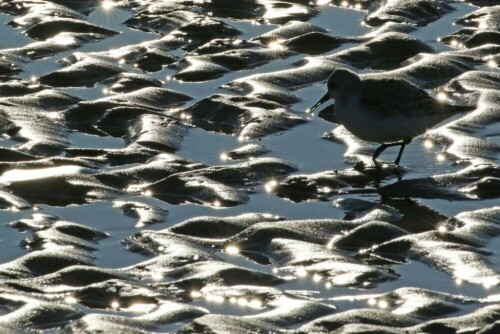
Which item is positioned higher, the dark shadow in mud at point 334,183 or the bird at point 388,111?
the bird at point 388,111

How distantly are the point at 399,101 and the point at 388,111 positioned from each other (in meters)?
0.10

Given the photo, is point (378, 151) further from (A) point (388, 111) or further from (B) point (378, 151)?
(A) point (388, 111)

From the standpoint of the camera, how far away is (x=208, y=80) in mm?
9633

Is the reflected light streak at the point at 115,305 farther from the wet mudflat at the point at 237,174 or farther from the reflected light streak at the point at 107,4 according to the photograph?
the reflected light streak at the point at 107,4

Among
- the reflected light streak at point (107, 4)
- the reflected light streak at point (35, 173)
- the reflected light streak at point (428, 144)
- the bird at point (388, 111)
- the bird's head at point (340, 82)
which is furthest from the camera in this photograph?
the reflected light streak at point (107, 4)

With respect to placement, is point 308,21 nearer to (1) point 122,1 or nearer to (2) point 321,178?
(1) point 122,1

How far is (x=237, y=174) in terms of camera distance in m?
7.75

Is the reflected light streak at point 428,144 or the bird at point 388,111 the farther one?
the reflected light streak at point 428,144

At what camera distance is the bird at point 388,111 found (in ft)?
26.8

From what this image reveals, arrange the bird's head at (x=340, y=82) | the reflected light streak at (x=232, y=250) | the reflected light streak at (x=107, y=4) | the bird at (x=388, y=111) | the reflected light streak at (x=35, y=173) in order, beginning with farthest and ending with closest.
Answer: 1. the reflected light streak at (x=107, y=4)
2. the bird's head at (x=340, y=82)
3. the bird at (x=388, y=111)
4. the reflected light streak at (x=35, y=173)
5. the reflected light streak at (x=232, y=250)

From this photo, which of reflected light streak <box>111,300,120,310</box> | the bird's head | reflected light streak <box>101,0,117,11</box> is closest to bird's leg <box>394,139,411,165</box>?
the bird's head

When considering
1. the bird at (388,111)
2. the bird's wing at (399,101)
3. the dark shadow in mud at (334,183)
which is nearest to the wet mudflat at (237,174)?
the dark shadow in mud at (334,183)

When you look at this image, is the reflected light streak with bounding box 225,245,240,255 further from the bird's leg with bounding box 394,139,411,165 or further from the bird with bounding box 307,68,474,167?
the bird's leg with bounding box 394,139,411,165

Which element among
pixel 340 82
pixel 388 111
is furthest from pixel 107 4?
pixel 388 111
